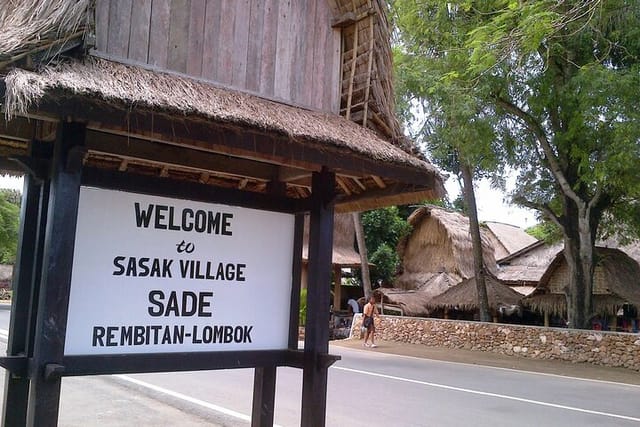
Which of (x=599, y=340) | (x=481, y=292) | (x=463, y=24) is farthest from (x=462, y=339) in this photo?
(x=463, y=24)

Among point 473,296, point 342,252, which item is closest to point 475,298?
point 473,296

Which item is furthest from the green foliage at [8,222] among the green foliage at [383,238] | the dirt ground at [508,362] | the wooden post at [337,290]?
the dirt ground at [508,362]

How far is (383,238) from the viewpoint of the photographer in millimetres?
31844

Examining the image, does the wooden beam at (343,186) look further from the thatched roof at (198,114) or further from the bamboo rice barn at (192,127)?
the thatched roof at (198,114)

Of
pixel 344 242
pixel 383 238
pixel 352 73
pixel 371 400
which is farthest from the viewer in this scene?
pixel 383 238

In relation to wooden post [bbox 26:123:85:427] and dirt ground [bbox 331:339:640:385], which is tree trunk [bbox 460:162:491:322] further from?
wooden post [bbox 26:123:85:427]

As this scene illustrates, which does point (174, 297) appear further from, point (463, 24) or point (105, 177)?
point (463, 24)

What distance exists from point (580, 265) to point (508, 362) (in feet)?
14.2

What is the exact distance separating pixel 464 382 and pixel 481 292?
10.3 metres

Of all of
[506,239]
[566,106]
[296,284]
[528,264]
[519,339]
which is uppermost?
[566,106]

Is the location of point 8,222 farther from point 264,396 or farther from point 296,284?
point 296,284

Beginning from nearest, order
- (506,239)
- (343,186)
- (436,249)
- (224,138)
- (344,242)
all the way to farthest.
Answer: (224,138) < (343,186) < (344,242) < (436,249) < (506,239)

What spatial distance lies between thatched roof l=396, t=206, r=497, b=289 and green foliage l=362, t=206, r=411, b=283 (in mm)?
539

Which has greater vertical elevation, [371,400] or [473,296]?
[473,296]
